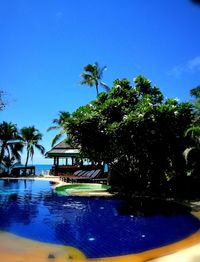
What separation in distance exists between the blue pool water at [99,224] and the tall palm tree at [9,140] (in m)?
26.4

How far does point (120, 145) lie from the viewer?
19797 mm

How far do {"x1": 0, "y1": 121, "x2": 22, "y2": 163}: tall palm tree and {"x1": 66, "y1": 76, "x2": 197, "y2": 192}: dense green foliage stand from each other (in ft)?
81.7

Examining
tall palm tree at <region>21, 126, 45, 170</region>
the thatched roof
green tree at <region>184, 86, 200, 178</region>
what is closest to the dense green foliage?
green tree at <region>184, 86, 200, 178</region>

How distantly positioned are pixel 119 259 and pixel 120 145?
11564 millimetres

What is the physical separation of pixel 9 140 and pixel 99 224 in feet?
111

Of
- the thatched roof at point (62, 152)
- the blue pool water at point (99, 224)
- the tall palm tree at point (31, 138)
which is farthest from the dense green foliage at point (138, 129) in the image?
the tall palm tree at point (31, 138)

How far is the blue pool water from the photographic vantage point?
400 inches

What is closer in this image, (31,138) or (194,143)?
(194,143)

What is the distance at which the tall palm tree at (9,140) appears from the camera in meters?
43.9

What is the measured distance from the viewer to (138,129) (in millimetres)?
18891

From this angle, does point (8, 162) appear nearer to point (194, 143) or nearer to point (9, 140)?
point (9, 140)

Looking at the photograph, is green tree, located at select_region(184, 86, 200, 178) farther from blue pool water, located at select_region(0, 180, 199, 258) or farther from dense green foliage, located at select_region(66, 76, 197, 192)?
blue pool water, located at select_region(0, 180, 199, 258)

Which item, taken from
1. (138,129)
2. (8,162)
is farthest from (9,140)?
(138,129)

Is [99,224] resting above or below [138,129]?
below
